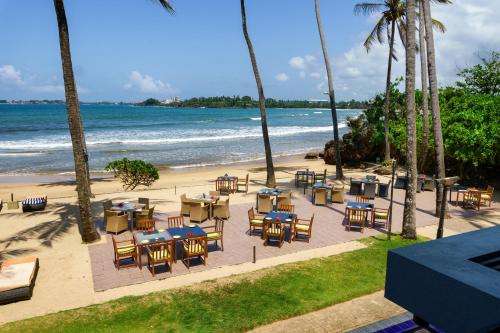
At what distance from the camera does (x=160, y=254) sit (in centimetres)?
1044

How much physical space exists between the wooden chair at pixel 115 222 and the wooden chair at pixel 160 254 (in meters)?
3.43

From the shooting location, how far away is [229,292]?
30.2 ft

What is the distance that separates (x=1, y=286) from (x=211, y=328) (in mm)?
4919

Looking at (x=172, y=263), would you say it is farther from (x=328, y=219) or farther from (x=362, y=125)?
(x=362, y=125)

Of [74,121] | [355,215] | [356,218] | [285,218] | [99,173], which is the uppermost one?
[74,121]

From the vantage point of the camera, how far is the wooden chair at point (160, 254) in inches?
406

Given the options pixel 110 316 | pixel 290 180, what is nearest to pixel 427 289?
pixel 110 316

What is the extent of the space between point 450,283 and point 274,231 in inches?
370

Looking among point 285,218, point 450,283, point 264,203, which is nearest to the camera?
point 450,283

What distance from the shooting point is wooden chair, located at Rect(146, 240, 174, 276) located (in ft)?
33.9

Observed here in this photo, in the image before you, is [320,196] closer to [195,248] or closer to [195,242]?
[195,242]

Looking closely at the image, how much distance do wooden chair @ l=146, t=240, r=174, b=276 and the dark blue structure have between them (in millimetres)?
7591

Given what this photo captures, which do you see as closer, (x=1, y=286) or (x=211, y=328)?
(x=211, y=328)

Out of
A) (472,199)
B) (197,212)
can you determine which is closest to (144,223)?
(197,212)
